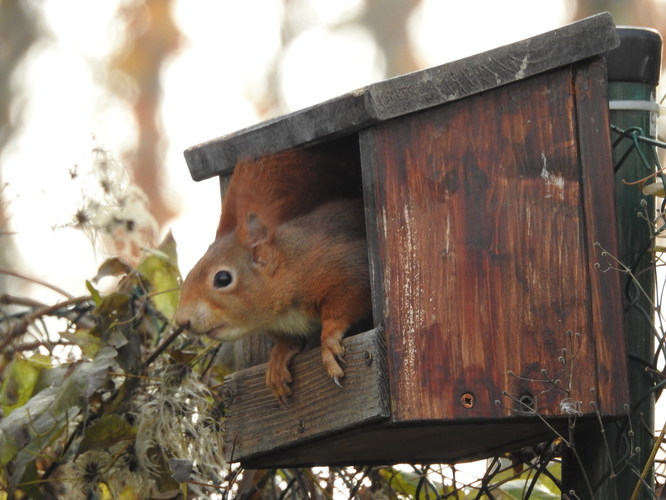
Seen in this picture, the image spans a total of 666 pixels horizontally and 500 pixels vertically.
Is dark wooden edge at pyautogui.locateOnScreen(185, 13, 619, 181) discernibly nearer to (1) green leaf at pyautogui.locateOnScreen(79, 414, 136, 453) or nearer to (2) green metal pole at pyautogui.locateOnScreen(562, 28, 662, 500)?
(2) green metal pole at pyautogui.locateOnScreen(562, 28, 662, 500)

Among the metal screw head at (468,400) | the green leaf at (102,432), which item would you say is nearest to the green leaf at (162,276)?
the green leaf at (102,432)

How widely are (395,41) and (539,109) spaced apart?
8012 mm

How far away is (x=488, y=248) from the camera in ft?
7.90

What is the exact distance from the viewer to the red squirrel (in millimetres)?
2734

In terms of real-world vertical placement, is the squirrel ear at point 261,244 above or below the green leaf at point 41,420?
above

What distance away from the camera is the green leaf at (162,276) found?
3.39m

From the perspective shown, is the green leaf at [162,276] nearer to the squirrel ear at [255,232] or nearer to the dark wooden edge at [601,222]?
the squirrel ear at [255,232]

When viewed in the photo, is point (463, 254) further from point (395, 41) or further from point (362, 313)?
point (395, 41)

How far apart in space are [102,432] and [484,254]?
47.9 inches

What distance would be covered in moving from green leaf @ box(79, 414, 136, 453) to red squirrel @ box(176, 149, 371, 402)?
0.49 metres

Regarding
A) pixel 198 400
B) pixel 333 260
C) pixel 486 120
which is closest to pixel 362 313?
pixel 333 260

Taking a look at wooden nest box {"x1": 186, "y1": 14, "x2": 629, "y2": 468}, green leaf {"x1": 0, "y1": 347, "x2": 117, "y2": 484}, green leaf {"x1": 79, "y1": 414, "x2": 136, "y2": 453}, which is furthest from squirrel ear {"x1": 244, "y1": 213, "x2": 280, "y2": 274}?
green leaf {"x1": 79, "y1": 414, "x2": 136, "y2": 453}

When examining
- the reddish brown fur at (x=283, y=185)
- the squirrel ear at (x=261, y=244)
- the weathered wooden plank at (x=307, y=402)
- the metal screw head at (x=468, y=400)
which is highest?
the reddish brown fur at (x=283, y=185)

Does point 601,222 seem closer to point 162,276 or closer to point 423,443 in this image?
point 423,443
